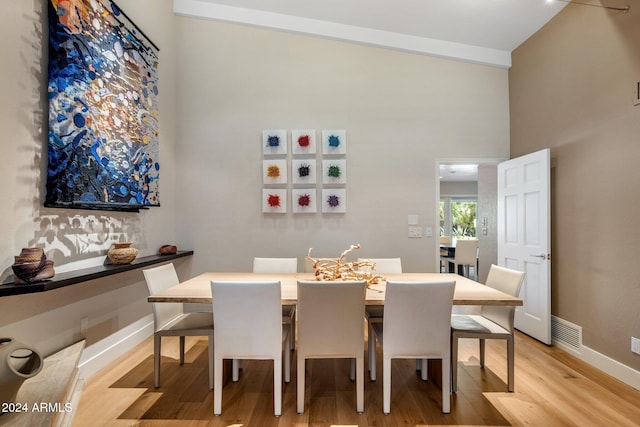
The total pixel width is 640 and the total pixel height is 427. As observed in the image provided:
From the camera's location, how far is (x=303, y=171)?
3.74m

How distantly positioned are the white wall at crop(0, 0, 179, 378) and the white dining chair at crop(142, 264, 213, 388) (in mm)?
554

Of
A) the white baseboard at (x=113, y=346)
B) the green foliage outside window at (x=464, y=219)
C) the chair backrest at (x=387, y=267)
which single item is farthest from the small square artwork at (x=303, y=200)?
the green foliage outside window at (x=464, y=219)

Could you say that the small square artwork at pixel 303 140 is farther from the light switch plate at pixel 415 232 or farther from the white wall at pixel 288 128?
the light switch plate at pixel 415 232

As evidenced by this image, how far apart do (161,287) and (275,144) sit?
2.07 metres

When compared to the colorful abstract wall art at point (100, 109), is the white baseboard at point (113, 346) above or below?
below

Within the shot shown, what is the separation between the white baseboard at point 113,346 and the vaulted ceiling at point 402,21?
11.8 ft

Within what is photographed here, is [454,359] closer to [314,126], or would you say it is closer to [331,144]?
[331,144]

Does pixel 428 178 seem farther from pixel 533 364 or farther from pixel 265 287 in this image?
pixel 265 287

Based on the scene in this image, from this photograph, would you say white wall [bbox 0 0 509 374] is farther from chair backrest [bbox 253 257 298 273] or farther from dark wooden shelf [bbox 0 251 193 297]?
dark wooden shelf [bbox 0 251 193 297]

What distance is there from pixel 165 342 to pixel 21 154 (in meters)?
2.05

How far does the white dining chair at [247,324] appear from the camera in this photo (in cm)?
185

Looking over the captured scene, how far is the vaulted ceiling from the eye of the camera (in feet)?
10.7

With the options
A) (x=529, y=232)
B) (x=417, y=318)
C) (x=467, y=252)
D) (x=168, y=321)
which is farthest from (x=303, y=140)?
(x=467, y=252)

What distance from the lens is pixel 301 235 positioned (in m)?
3.83
